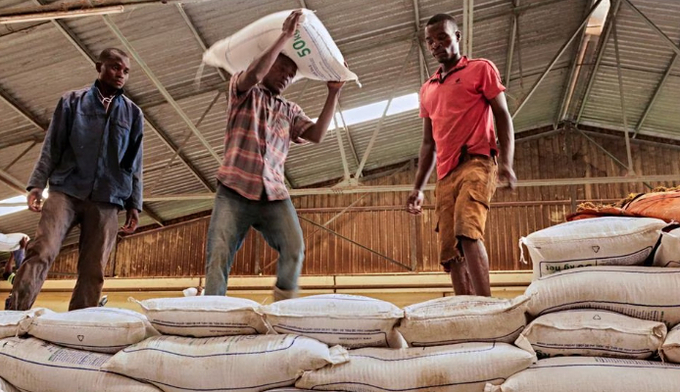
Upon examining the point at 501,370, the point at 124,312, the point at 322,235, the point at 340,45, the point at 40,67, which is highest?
the point at 340,45

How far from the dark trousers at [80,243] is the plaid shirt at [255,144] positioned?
2.50 ft

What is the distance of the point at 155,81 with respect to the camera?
7.33 m

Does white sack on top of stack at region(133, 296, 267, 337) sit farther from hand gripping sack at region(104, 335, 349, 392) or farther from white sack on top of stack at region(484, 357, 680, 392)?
white sack on top of stack at region(484, 357, 680, 392)

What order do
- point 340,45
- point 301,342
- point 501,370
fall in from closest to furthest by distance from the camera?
point 501,370
point 301,342
point 340,45

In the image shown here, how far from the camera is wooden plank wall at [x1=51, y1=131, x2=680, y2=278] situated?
489 inches

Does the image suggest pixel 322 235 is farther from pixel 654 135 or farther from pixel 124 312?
pixel 124 312

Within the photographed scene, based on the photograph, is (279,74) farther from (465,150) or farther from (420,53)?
(420,53)

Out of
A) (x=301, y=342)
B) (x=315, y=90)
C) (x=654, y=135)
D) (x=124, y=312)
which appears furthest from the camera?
(x=654, y=135)

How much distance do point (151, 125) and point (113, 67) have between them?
18.4 ft

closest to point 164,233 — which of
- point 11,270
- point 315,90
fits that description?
point 11,270

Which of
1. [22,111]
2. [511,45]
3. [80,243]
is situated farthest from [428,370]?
[511,45]

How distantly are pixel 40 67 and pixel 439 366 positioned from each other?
6.31 meters

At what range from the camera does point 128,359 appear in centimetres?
241

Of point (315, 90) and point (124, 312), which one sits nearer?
point (124, 312)
